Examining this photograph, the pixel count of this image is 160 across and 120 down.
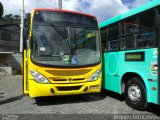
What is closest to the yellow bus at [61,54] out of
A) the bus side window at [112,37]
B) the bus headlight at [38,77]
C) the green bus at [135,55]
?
the bus headlight at [38,77]

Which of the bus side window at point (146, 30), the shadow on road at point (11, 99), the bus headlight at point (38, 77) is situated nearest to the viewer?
the bus side window at point (146, 30)

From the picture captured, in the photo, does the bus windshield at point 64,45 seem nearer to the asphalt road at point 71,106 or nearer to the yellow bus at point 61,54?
the yellow bus at point 61,54

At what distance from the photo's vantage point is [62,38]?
324 inches

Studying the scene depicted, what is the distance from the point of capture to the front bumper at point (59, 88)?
7.73 m

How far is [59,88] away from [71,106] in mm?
655

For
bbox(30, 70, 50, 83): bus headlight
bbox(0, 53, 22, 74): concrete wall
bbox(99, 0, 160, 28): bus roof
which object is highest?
bbox(99, 0, 160, 28): bus roof

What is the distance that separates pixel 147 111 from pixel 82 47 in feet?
9.25

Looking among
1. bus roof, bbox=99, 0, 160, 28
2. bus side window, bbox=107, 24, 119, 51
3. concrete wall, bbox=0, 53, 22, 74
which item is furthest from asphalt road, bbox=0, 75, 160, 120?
concrete wall, bbox=0, 53, 22, 74

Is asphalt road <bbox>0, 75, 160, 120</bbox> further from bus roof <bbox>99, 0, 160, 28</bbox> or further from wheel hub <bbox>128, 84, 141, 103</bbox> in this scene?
bus roof <bbox>99, 0, 160, 28</bbox>

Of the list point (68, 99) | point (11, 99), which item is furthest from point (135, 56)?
point (11, 99)

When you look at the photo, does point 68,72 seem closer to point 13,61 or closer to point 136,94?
point 136,94

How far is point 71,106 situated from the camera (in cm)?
801

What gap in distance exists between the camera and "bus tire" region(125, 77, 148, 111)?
22.5 ft

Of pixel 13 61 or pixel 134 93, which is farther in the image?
pixel 13 61
